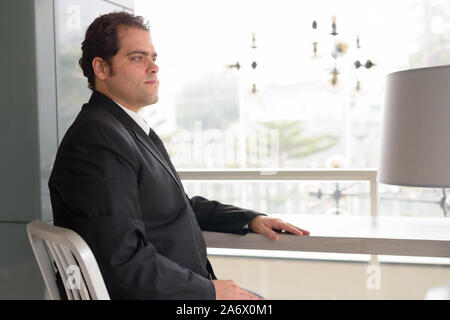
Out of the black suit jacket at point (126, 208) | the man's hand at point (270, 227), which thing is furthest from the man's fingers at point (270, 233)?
the black suit jacket at point (126, 208)

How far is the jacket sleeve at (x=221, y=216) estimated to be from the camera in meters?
1.46

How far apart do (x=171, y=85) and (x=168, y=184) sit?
24.8 feet

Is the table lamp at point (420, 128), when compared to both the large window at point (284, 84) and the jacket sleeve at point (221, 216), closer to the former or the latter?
the jacket sleeve at point (221, 216)

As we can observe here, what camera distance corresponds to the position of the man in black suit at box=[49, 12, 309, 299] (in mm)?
1052

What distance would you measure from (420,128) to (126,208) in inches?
33.7

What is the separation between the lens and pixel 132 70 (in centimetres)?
131

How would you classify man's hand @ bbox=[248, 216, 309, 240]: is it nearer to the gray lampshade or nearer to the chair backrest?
the gray lampshade

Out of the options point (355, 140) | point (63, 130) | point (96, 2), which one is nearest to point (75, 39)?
point (96, 2)

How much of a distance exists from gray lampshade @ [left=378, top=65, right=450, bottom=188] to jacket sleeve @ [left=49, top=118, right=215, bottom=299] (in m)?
0.68

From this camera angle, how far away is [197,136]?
8672mm

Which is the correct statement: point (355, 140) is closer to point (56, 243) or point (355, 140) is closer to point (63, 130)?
point (63, 130)

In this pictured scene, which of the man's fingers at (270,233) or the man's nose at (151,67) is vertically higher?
the man's nose at (151,67)

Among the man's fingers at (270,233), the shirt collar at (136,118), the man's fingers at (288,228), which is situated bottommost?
the man's fingers at (270,233)

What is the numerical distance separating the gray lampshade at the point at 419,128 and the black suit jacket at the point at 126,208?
25.0 inches
